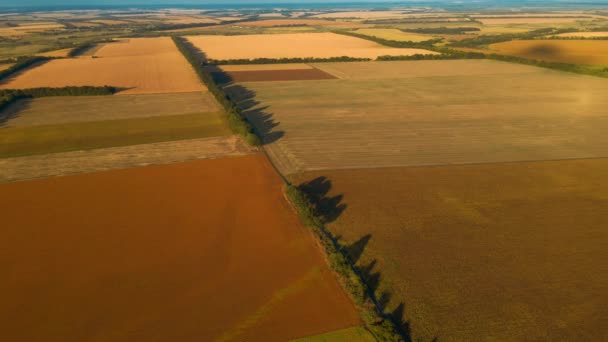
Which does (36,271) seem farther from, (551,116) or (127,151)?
(551,116)

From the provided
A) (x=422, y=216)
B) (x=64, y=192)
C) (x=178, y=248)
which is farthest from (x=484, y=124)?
(x=64, y=192)

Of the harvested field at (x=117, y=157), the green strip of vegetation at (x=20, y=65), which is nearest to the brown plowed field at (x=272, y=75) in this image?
the harvested field at (x=117, y=157)

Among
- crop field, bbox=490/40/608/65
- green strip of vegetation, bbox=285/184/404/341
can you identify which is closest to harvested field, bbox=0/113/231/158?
green strip of vegetation, bbox=285/184/404/341

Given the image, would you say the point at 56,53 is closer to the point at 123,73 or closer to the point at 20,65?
the point at 20,65

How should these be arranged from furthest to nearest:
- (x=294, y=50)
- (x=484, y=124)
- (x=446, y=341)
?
1. (x=294, y=50)
2. (x=484, y=124)
3. (x=446, y=341)

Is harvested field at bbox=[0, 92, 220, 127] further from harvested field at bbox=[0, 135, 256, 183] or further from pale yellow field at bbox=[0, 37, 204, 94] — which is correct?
harvested field at bbox=[0, 135, 256, 183]

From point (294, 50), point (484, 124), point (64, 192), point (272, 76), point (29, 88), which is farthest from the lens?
point (294, 50)

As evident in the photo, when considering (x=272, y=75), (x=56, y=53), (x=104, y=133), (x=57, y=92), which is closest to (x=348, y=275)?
(x=104, y=133)

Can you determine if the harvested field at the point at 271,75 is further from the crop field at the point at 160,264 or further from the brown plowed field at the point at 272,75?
the crop field at the point at 160,264
